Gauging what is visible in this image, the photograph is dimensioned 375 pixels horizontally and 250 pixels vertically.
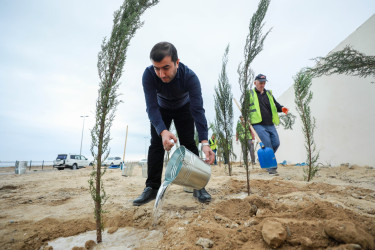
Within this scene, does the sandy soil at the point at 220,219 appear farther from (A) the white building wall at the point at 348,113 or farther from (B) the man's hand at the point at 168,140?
(A) the white building wall at the point at 348,113

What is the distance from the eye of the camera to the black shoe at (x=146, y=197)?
2.63 metres

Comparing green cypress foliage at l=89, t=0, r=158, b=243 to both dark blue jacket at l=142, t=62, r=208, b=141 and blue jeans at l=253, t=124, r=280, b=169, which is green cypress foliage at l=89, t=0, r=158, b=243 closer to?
dark blue jacket at l=142, t=62, r=208, b=141

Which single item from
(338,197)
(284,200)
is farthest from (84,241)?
(338,197)

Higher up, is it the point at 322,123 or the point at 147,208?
the point at 322,123

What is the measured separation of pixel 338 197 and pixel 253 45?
8.19ft

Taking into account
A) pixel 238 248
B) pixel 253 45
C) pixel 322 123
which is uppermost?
pixel 253 45

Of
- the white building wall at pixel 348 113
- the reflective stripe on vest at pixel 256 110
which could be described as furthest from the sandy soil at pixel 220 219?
the white building wall at pixel 348 113

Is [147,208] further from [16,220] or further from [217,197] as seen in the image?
[16,220]

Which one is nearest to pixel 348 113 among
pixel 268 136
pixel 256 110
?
pixel 268 136

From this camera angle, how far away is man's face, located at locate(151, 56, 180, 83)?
2.30 metres

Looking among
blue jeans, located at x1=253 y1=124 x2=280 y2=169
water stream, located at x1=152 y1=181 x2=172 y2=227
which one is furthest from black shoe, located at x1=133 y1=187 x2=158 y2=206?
blue jeans, located at x1=253 y1=124 x2=280 y2=169

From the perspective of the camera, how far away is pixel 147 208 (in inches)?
95.3

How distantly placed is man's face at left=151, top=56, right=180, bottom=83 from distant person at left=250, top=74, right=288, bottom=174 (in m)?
2.97

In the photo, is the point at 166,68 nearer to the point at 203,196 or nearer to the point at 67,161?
the point at 203,196
